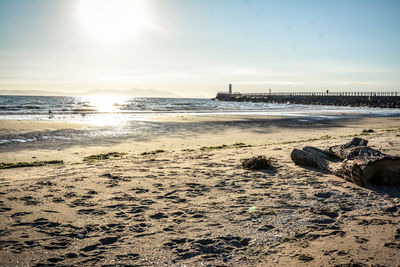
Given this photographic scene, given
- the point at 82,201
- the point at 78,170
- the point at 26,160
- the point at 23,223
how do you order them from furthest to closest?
the point at 26,160 < the point at 78,170 < the point at 82,201 < the point at 23,223

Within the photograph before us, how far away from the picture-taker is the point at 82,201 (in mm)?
5633

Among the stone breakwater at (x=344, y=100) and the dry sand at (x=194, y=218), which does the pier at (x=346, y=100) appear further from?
the dry sand at (x=194, y=218)

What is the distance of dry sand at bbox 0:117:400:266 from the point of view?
3.75 metres

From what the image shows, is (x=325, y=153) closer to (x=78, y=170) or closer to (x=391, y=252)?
(x=391, y=252)

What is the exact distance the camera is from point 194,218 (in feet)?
16.0

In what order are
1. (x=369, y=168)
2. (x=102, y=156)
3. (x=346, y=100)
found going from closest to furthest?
1. (x=369, y=168)
2. (x=102, y=156)
3. (x=346, y=100)

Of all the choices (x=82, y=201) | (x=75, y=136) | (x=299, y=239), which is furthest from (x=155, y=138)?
(x=299, y=239)

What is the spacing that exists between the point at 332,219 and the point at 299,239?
958 mm

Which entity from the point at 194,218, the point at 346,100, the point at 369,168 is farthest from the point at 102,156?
the point at 346,100

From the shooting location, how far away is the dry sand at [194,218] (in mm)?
3748

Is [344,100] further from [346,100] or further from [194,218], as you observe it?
[194,218]

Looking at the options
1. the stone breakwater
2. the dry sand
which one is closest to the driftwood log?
the dry sand

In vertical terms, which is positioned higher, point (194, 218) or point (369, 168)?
point (369, 168)

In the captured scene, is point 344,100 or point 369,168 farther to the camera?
point 344,100
